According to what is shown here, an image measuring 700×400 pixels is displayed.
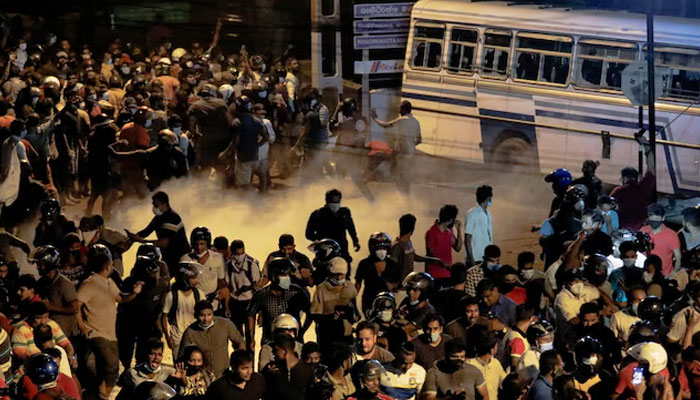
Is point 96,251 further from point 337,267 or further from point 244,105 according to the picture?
point 244,105

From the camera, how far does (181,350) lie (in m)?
10.9

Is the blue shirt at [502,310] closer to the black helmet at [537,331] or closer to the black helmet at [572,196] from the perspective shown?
the black helmet at [537,331]

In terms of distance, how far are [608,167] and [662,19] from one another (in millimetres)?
1922

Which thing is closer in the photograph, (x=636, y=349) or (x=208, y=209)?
(x=636, y=349)

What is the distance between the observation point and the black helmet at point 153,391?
9.73 metres

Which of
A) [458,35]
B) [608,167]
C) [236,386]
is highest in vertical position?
[458,35]

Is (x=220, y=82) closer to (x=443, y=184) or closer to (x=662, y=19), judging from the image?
(x=443, y=184)

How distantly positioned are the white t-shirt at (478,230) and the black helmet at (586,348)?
3.51 m

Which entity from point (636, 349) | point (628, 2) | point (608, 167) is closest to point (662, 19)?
point (628, 2)

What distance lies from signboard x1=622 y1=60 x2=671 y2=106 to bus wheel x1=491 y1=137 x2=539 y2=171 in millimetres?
1768

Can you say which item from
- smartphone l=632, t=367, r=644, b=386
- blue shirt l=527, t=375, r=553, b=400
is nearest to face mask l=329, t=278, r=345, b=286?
blue shirt l=527, t=375, r=553, b=400

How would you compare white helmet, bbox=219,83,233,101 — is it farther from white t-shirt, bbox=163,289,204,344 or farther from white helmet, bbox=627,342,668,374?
white helmet, bbox=627,342,668,374

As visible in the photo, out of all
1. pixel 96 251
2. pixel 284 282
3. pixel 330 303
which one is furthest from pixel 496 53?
pixel 96 251

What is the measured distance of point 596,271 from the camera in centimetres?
1226
